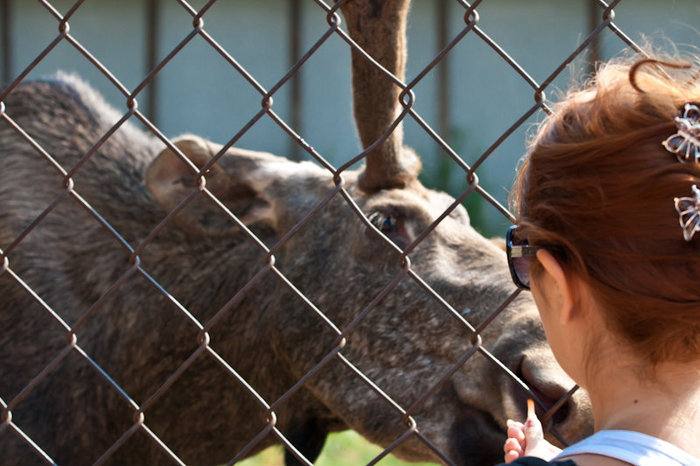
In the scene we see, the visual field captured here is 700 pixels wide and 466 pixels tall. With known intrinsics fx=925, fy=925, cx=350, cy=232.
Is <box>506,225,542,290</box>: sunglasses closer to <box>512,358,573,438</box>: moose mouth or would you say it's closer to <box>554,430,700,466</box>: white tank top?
<box>554,430,700,466</box>: white tank top

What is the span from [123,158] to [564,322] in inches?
116

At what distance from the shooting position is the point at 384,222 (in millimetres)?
3676

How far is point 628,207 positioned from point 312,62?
34.3ft

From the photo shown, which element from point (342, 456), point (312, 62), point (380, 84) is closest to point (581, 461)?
point (380, 84)

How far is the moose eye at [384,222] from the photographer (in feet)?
12.1

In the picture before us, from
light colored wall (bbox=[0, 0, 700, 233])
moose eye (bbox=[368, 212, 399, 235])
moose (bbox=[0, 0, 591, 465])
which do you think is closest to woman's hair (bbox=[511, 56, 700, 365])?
moose (bbox=[0, 0, 591, 465])

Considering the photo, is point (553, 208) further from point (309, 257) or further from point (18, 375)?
point (18, 375)

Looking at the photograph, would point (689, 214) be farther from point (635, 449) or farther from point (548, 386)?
point (548, 386)

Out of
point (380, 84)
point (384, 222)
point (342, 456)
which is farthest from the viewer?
point (342, 456)

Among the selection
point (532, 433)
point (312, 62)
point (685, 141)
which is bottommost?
point (532, 433)

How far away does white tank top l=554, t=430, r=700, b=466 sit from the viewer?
4.84 ft

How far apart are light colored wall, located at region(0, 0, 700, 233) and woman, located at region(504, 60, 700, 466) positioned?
983cm

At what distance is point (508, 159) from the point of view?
11.9m

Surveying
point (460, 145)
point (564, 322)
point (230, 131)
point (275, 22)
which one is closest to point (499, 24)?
point (460, 145)
